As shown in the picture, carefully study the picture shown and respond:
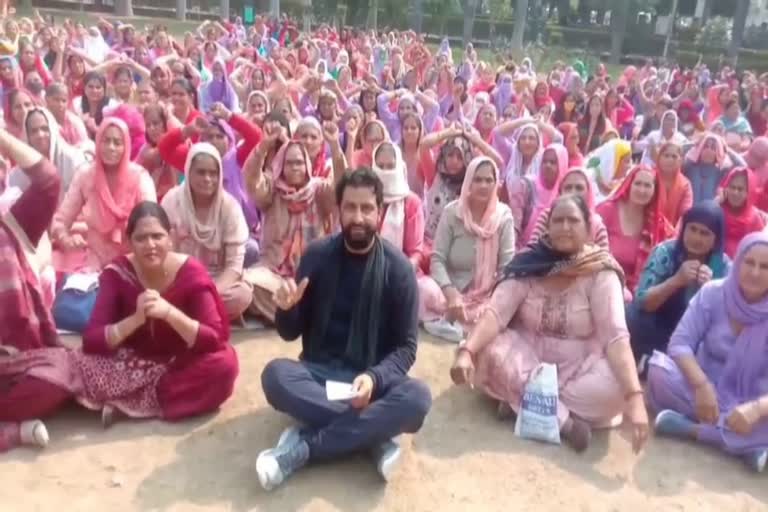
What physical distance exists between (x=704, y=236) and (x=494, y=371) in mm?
1412

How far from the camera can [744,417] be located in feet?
10.7

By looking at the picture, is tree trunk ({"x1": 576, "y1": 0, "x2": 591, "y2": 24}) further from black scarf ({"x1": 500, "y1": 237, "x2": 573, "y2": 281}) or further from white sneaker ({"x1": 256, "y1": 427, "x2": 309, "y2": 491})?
white sneaker ({"x1": 256, "y1": 427, "x2": 309, "y2": 491})

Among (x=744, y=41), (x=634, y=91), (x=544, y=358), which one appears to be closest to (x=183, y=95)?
(x=544, y=358)

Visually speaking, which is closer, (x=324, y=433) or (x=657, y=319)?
(x=324, y=433)

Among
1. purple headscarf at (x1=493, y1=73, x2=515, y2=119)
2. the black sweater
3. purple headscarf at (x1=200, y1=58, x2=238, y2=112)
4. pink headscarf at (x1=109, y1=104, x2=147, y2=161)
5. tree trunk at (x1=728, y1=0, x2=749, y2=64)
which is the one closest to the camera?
the black sweater

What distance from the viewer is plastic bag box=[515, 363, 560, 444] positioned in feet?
11.4

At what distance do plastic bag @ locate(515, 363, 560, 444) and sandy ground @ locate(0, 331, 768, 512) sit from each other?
74 millimetres

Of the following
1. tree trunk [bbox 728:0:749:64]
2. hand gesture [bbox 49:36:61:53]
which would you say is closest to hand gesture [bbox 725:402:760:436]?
hand gesture [bbox 49:36:61:53]

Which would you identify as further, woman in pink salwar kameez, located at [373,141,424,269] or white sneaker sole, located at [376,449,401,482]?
woman in pink salwar kameez, located at [373,141,424,269]

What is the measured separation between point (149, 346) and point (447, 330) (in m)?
1.91

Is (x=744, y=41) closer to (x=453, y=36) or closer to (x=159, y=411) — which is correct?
(x=453, y=36)

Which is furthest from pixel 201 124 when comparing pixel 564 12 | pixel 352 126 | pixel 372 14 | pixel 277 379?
pixel 564 12

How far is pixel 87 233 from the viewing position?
4.59 m

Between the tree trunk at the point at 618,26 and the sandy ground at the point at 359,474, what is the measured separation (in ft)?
95.4
